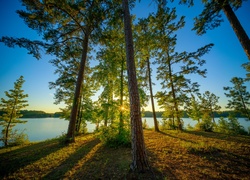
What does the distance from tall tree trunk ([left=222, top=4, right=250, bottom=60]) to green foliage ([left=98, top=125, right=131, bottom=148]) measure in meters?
8.21

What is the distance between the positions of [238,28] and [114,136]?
9.83m

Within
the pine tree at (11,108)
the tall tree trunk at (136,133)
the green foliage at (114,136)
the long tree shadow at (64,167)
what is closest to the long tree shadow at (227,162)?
the tall tree trunk at (136,133)

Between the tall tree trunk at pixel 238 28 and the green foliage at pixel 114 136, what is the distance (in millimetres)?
8207

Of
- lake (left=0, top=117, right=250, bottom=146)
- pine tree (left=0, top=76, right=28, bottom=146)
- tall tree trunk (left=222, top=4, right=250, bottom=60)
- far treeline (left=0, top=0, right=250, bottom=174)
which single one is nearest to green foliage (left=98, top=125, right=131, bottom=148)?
far treeline (left=0, top=0, right=250, bottom=174)

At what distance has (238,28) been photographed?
5996 millimetres

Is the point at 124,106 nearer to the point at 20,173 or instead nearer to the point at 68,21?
the point at 20,173

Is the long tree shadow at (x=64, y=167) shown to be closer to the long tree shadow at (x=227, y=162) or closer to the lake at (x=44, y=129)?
the lake at (x=44, y=129)

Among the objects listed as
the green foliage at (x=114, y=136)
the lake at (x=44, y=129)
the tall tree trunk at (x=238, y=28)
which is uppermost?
the tall tree trunk at (x=238, y=28)

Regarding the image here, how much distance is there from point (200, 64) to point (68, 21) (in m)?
13.0

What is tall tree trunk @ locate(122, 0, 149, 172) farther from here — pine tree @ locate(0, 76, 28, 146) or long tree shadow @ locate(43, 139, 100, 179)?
pine tree @ locate(0, 76, 28, 146)

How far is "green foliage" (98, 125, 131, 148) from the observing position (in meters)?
7.29

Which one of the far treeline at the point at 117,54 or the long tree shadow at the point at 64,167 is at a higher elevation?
the far treeline at the point at 117,54

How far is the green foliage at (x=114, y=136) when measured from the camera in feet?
23.9

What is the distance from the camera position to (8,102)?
17.2 meters
